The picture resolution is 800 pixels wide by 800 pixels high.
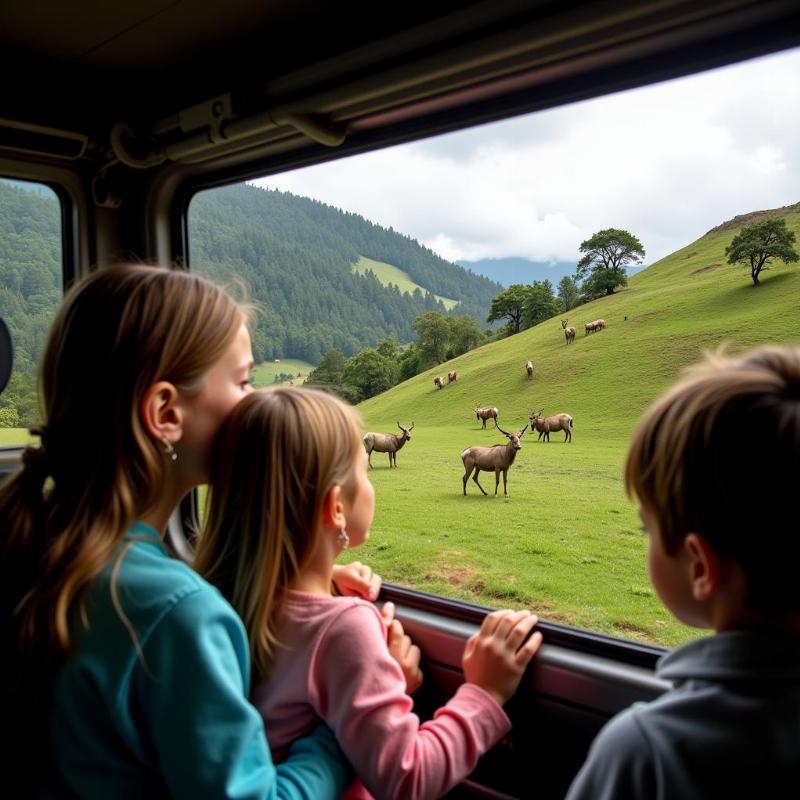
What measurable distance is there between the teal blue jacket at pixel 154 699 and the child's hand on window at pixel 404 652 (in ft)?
2.08

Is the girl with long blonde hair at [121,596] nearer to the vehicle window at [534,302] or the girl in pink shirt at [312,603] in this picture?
the girl in pink shirt at [312,603]

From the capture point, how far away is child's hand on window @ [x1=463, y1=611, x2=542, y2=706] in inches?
52.4

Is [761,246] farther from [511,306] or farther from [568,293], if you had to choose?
[511,306]

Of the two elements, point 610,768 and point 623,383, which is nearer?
point 610,768

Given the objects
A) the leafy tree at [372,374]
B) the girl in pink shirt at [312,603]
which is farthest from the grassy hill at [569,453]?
the girl in pink shirt at [312,603]

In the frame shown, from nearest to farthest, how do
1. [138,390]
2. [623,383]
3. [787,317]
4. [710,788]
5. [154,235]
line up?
[710,788] → [138,390] → [787,317] → [623,383] → [154,235]

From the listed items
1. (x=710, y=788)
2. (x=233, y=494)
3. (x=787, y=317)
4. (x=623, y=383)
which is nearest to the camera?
(x=710, y=788)

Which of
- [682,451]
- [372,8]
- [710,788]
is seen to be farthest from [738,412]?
[372,8]

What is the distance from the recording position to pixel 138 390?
3.24ft

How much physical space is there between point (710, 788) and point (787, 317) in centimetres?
91

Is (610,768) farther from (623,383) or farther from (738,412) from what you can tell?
(623,383)

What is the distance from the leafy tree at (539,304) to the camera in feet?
5.74

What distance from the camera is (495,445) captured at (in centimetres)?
187

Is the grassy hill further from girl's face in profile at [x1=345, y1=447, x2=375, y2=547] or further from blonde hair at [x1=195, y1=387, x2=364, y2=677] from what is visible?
blonde hair at [x1=195, y1=387, x2=364, y2=677]
